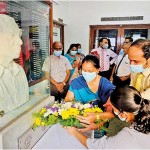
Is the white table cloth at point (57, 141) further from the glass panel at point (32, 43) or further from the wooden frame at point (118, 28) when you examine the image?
the wooden frame at point (118, 28)

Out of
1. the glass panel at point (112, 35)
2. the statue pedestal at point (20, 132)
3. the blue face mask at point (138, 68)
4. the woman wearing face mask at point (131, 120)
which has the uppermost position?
the glass panel at point (112, 35)

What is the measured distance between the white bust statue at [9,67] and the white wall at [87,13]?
3403mm

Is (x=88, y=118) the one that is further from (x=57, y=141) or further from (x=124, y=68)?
(x=124, y=68)

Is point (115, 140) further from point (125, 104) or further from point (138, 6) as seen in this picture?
point (138, 6)

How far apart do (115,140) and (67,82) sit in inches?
82.4

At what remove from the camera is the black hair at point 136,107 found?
968 mm

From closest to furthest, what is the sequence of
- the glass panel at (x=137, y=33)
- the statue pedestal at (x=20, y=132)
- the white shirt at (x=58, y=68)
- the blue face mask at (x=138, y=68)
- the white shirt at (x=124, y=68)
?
the statue pedestal at (x=20, y=132) < the blue face mask at (x=138, y=68) < the white shirt at (x=58, y=68) < the white shirt at (x=124, y=68) < the glass panel at (x=137, y=33)

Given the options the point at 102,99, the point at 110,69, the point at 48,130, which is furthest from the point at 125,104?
the point at 110,69

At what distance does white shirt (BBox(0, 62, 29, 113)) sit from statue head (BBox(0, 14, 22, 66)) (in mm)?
61

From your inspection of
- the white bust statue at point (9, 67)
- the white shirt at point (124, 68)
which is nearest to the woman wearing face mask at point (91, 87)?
the white bust statue at point (9, 67)

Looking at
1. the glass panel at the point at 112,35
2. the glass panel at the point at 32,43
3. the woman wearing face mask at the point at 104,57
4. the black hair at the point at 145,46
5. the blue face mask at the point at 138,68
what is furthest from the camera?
the glass panel at the point at 112,35

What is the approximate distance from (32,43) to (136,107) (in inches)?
41.1

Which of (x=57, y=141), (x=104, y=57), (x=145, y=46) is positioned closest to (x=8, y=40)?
(x=57, y=141)

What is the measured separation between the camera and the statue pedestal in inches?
42.4
